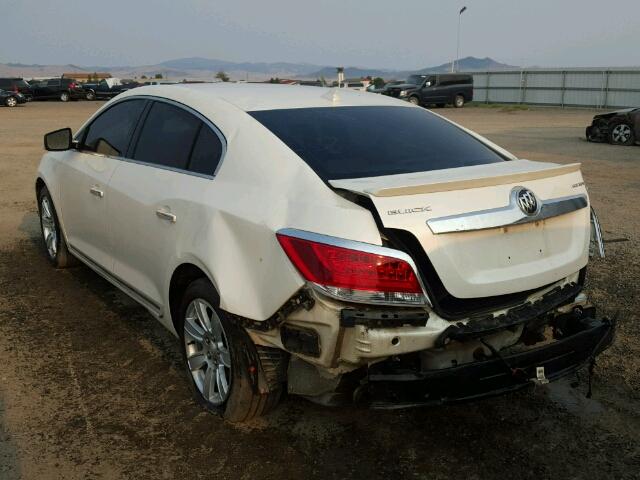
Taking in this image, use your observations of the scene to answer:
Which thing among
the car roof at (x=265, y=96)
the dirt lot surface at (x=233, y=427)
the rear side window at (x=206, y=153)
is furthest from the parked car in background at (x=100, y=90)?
the rear side window at (x=206, y=153)

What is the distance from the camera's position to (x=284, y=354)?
2.92 meters

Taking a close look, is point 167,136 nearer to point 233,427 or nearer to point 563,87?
point 233,427

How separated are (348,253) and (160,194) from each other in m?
1.45

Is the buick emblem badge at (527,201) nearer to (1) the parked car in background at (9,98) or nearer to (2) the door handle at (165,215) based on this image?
(2) the door handle at (165,215)

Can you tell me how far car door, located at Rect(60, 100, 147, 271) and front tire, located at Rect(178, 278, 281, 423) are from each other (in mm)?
1177

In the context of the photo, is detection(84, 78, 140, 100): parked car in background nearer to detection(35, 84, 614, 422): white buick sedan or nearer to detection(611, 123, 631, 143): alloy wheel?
detection(611, 123, 631, 143): alloy wheel

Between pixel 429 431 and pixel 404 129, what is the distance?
1.62 meters

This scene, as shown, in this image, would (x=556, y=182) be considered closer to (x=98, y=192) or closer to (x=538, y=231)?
(x=538, y=231)

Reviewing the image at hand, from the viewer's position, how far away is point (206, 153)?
11.0ft

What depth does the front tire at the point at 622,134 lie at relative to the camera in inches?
615

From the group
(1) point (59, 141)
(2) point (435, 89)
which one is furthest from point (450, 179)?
(2) point (435, 89)

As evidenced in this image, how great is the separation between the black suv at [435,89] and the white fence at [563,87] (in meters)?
4.25

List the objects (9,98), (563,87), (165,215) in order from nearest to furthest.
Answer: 1. (165,215)
2. (9,98)
3. (563,87)

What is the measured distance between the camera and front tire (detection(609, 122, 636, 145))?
51.2ft
